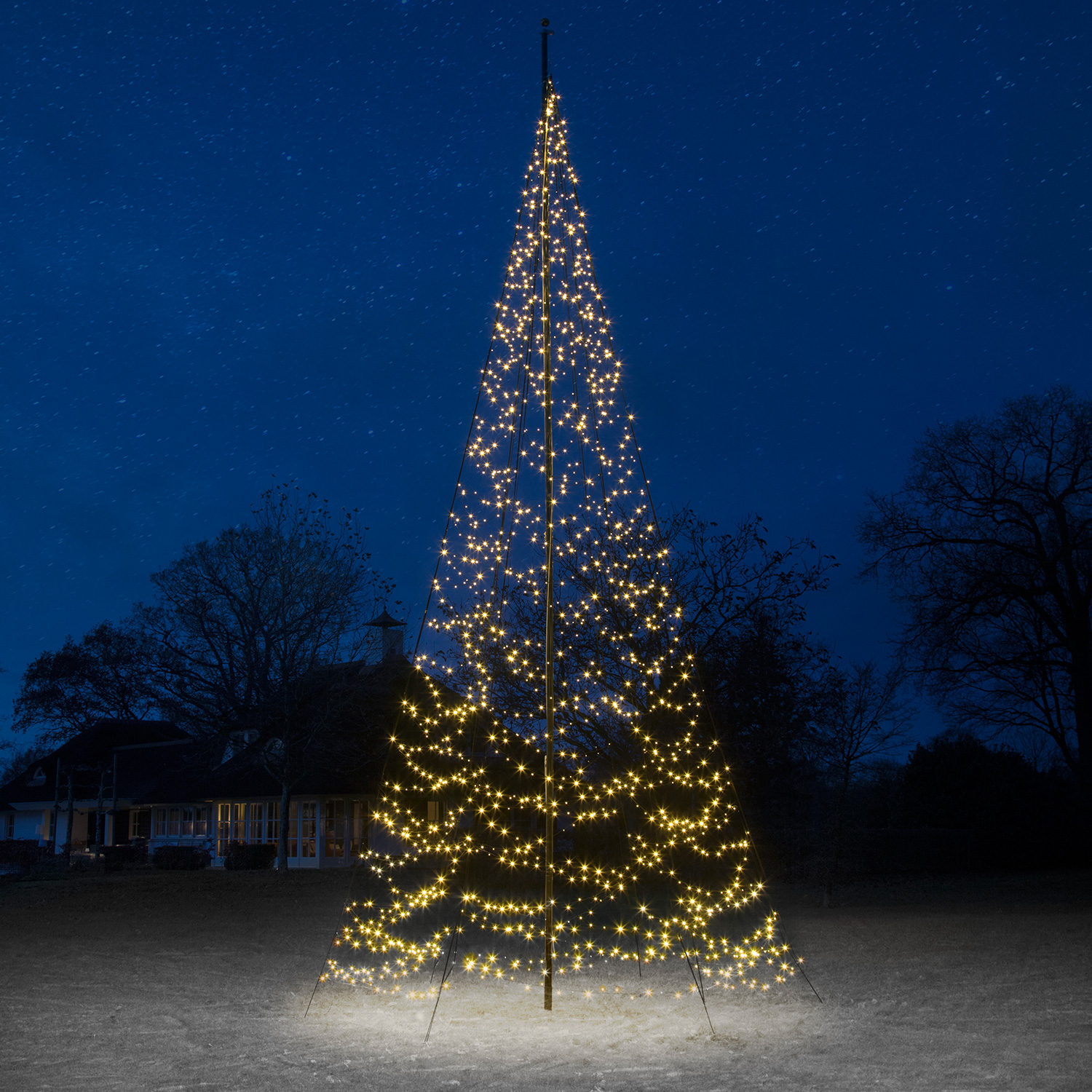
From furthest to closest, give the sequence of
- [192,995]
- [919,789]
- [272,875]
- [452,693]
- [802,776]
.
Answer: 1. [919,789]
2. [272,875]
3. [802,776]
4. [452,693]
5. [192,995]

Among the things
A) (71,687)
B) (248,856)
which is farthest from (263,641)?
(71,687)

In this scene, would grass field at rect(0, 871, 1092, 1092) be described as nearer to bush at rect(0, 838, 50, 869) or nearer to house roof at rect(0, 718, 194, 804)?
bush at rect(0, 838, 50, 869)

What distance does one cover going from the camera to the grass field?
5180mm

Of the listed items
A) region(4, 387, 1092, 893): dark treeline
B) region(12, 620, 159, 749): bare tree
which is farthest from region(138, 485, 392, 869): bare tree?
region(12, 620, 159, 749): bare tree

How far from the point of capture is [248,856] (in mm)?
23922

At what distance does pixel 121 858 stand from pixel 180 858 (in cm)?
207

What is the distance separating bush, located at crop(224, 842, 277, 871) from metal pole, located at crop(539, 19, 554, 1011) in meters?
18.0

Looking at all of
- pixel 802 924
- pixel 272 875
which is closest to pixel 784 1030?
pixel 802 924

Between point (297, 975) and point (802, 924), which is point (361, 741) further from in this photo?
point (297, 975)

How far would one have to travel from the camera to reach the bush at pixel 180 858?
78.4 feet

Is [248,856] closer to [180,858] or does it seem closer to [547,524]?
[180,858]

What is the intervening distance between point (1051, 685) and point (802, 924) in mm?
11951

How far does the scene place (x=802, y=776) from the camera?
18922 mm

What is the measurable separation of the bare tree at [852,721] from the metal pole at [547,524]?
10142mm
